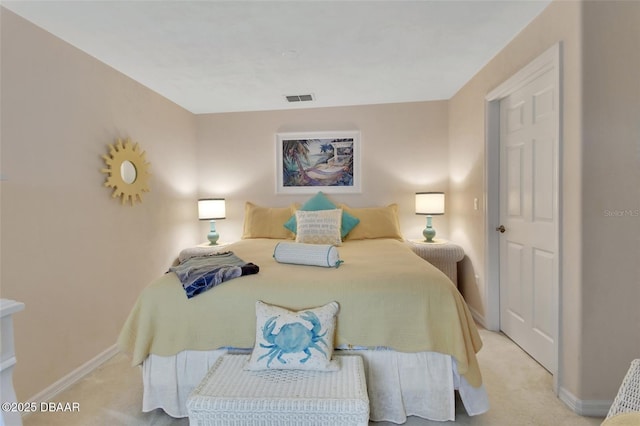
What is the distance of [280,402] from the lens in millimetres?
1295

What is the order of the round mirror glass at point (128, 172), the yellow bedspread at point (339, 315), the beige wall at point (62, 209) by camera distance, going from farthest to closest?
the round mirror glass at point (128, 172) < the beige wall at point (62, 209) < the yellow bedspread at point (339, 315)

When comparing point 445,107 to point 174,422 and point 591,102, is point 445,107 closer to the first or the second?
point 591,102

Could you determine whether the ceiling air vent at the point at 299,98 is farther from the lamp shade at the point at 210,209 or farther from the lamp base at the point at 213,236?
the lamp base at the point at 213,236

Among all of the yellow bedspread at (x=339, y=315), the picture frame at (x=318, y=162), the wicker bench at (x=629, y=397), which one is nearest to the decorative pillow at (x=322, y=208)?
the picture frame at (x=318, y=162)

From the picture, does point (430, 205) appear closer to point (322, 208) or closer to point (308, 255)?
point (322, 208)

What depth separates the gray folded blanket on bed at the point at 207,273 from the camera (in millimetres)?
A: 1707

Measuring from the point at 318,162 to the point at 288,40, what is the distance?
174cm

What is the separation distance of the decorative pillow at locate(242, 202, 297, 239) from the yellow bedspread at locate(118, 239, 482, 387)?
1.64 meters

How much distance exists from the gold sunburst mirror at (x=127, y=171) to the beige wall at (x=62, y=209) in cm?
6

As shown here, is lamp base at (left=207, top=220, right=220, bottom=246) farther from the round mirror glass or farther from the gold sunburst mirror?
the round mirror glass

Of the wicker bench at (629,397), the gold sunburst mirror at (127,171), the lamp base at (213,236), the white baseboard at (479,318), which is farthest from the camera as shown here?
the lamp base at (213,236)

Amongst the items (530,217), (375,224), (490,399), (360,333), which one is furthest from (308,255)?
(530,217)

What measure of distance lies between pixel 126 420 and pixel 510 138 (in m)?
3.19

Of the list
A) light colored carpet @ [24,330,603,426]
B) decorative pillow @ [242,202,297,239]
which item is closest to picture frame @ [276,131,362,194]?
decorative pillow @ [242,202,297,239]
